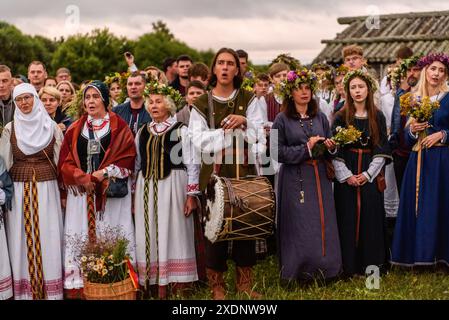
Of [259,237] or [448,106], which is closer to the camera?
[259,237]

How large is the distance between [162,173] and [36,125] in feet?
4.21

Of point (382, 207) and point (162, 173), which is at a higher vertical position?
point (162, 173)

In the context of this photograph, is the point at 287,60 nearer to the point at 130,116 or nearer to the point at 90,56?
the point at 130,116

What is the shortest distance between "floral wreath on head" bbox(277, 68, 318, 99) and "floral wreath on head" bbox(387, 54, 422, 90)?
185cm

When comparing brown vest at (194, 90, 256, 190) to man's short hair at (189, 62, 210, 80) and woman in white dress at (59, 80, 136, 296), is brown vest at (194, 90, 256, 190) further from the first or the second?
man's short hair at (189, 62, 210, 80)

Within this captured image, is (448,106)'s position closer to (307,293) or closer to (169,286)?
(307,293)

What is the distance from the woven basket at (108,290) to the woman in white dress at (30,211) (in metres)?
0.64

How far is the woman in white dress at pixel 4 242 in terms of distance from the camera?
19.6 feet

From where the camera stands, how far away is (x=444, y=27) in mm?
14422

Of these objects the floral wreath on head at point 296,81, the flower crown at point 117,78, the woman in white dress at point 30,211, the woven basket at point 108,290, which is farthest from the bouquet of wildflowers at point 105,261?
the flower crown at point 117,78

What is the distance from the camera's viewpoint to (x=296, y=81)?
20.7ft

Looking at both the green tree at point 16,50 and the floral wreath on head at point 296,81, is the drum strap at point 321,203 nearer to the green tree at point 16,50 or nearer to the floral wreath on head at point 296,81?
the floral wreath on head at point 296,81

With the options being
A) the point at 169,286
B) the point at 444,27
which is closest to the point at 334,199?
the point at 169,286

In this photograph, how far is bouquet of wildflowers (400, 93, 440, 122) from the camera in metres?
6.50
